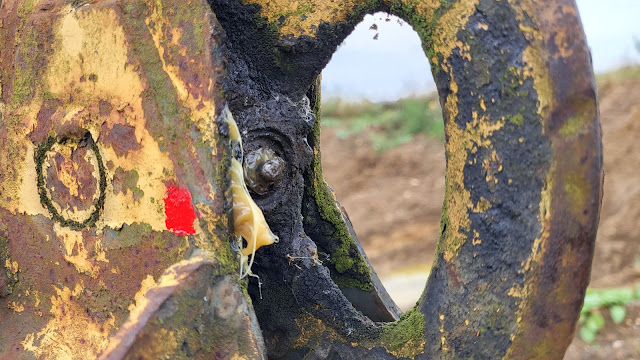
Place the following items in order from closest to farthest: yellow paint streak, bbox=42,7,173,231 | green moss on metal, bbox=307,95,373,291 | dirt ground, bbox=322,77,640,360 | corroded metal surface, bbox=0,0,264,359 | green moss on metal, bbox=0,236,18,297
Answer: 1. corroded metal surface, bbox=0,0,264,359
2. yellow paint streak, bbox=42,7,173,231
3. green moss on metal, bbox=0,236,18,297
4. green moss on metal, bbox=307,95,373,291
5. dirt ground, bbox=322,77,640,360

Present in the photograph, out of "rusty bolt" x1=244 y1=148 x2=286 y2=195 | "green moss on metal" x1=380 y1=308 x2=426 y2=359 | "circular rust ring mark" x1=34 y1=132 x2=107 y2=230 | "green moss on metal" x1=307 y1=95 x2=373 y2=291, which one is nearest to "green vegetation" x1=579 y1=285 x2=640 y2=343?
"green moss on metal" x1=307 y1=95 x2=373 y2=291

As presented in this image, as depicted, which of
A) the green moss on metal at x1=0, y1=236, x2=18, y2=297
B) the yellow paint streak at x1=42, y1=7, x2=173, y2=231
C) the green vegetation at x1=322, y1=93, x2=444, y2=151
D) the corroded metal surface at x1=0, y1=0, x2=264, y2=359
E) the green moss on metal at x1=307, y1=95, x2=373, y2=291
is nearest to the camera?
the corroded metal surface at x1=0, y1=0, x2=264, y2=359

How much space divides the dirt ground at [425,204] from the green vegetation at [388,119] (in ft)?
0.45

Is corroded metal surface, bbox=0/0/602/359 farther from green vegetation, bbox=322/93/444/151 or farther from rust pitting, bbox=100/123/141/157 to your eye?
green vegetation, bbox=322/93/444/151

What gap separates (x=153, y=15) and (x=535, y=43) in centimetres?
69

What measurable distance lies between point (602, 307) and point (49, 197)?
12.2 feet

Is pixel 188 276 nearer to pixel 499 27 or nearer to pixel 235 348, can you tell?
pixel 235 348

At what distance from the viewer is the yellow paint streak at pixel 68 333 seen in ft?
4.53

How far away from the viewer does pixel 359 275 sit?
1.78 m

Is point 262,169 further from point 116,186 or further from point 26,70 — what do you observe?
point 26,70

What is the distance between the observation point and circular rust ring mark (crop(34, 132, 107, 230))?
133 cm

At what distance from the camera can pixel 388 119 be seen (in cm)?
949

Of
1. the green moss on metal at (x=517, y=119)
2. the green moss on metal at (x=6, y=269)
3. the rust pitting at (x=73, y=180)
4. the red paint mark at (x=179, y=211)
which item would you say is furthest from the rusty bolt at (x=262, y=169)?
the green moss on metal at (x=6, y=269)

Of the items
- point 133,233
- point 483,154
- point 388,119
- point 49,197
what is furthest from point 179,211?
point 388,119
